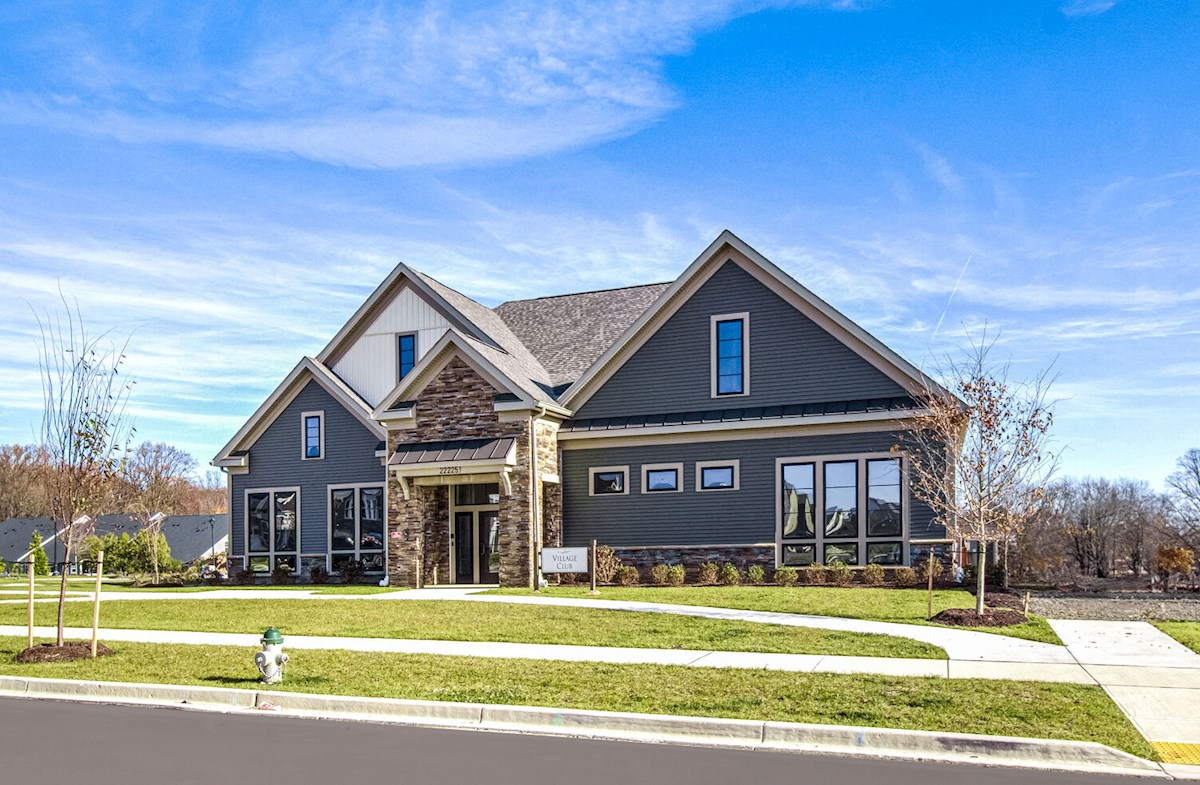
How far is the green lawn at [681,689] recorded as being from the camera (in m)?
9.00

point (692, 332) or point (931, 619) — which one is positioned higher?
point (692, 332)

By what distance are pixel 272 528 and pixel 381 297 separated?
8.25m

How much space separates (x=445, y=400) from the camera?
27.2 m

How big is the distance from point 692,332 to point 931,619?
1204 centimetres

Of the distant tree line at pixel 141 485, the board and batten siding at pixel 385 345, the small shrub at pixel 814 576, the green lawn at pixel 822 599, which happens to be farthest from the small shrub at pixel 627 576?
the distant tree line at pixel 141 485

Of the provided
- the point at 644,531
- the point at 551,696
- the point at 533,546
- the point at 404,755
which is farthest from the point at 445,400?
the point at 404,755

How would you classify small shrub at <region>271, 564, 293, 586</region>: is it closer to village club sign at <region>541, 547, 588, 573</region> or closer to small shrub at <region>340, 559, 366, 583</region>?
small shrub at <region>340, 559, 366, 583</region>

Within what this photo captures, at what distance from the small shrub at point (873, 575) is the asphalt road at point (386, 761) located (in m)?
16.4

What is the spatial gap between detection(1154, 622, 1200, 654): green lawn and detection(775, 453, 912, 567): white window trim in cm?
789

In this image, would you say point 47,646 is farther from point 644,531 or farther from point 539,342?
point 539,342

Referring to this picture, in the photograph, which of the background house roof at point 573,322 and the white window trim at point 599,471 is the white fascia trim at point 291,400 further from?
the white window trim at point 599,471

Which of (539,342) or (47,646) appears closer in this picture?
(47,646)

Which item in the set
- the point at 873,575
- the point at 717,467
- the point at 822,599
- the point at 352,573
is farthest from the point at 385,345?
the point at 822,599

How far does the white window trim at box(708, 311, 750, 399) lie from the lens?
26.4m
